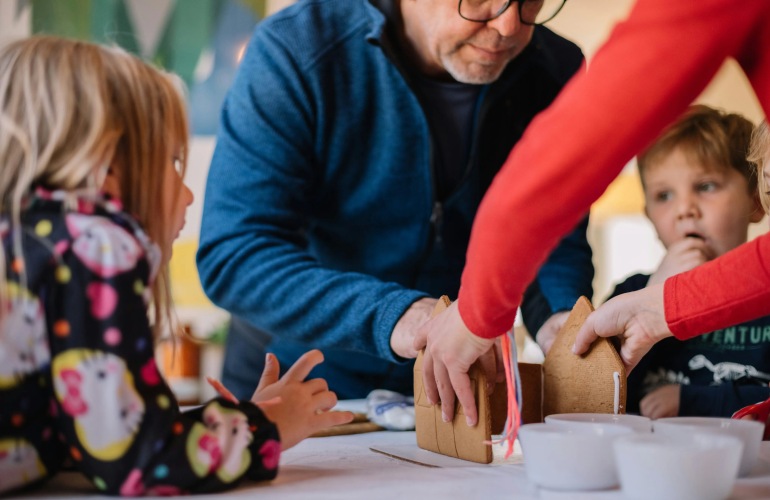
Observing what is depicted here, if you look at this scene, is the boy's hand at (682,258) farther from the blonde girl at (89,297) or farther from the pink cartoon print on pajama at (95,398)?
the pink cartoon print on pajama at (95,398)

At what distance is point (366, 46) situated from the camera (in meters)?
1.47

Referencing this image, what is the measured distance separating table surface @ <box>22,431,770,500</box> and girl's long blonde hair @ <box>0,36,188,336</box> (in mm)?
199

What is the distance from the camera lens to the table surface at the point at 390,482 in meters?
0.74

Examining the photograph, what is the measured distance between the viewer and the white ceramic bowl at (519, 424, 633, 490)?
732mm

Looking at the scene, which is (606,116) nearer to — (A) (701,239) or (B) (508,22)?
(B) (508,22)

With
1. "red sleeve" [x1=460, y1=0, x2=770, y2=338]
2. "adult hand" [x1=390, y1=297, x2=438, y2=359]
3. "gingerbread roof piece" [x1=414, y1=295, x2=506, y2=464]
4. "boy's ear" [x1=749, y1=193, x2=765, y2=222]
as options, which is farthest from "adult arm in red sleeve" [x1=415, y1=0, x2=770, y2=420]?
"boy's ear" [x1=749, y1=193, x2=765, y2=222]

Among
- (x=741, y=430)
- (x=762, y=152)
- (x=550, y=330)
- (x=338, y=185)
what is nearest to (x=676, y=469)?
(x=741, y=430)

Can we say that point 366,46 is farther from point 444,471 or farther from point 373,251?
point 444,471

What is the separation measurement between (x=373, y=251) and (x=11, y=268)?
87 cm

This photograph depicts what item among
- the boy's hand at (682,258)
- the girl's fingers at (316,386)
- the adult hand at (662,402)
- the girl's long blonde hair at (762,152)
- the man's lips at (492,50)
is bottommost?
the adult hand at (662,402)

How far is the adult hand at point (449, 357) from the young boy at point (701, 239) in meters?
0.51

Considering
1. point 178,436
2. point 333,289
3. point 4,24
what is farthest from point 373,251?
point 4,24

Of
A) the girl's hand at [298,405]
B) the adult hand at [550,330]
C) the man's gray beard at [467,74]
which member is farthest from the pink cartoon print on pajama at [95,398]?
A: the man's gray beard at [467,74]

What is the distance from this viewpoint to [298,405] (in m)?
0.92
